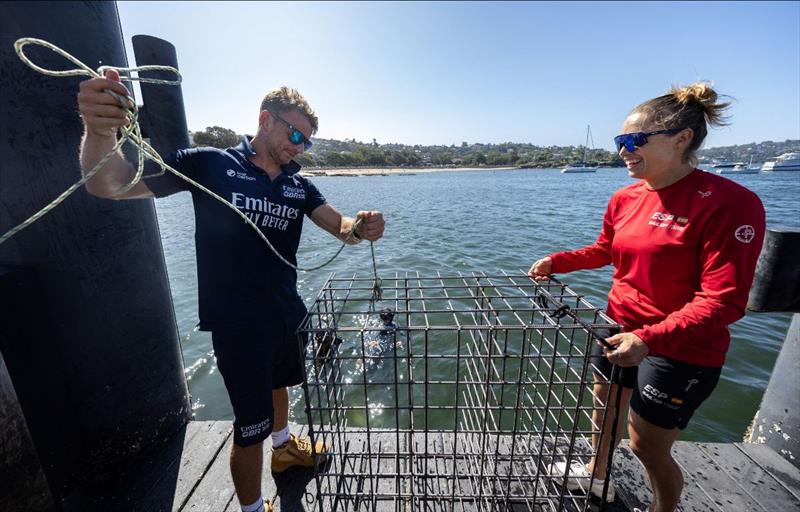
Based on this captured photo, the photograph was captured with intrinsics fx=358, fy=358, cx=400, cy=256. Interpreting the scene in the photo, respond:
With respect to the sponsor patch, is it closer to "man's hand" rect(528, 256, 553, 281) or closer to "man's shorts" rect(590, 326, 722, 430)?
"man's shorts" rect(590, 326, 722, 430)

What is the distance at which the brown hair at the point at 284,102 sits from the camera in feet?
7.45

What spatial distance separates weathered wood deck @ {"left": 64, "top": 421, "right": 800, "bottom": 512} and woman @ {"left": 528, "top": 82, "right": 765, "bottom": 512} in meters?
0.67

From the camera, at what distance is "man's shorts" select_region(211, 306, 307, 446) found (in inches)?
82.8

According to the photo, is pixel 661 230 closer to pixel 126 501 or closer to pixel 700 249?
pixel 700 249

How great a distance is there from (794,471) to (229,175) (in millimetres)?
4603

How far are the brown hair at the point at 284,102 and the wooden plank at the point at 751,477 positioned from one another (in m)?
4.04

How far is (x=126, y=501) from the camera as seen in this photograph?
2439 mm

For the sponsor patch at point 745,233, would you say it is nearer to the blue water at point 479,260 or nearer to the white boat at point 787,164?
the blue water at point 479,260

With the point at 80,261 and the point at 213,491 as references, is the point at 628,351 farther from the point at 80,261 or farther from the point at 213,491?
the point at 80,261

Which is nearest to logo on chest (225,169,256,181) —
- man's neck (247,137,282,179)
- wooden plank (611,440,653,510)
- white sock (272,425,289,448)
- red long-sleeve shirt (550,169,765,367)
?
man's neck (247,137,282,179)

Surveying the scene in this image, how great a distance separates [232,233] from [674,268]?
246 centimetres

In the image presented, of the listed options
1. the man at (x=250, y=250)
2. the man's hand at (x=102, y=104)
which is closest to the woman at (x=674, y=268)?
the man at (x=250, y=250)

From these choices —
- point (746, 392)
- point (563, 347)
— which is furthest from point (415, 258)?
point (746, 392)

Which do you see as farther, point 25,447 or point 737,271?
point 25,447
